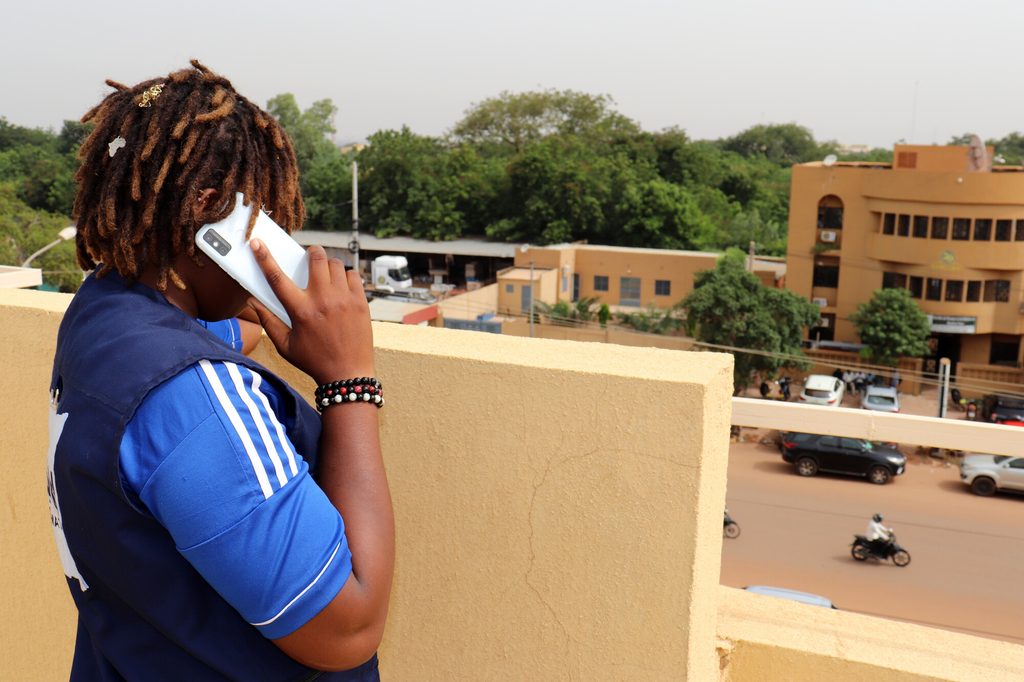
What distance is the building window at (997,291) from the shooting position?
24344mm

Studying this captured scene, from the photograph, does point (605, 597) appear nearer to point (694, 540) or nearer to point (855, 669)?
point (694, 540)

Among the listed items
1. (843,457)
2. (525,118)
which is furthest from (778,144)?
(843,457)

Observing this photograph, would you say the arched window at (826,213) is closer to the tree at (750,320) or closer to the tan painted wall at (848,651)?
the tree at (750,320)

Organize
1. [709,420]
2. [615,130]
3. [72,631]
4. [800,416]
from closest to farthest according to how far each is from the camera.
Result: [709,420] < [72,631] < [800,416] < [615,130]

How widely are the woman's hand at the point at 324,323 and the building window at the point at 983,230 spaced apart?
25584 millimetres

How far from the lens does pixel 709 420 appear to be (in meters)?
1.32

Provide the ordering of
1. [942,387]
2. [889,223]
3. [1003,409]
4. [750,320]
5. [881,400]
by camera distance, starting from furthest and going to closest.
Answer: [889,223] → [750,320] → [942,387] → [1003,409] → [881,400]

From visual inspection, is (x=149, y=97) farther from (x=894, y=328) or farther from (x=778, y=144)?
(x=778, y=144)

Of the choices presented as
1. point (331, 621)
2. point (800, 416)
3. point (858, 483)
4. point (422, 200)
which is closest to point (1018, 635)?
point (858, 483)

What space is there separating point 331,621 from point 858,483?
58.8 feet

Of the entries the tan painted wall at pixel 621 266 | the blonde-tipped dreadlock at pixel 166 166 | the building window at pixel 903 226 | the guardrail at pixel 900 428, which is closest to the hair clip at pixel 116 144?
the blonde-tipped dreadlock at pixel 166 166

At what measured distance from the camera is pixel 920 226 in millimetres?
24375

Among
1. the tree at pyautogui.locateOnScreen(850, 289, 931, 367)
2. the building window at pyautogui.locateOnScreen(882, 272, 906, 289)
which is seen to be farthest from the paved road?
the building window at pyautogui.locateOnScreen(882, 272, 906, 289)

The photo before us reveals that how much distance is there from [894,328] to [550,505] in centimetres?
2432
